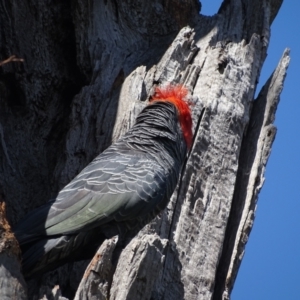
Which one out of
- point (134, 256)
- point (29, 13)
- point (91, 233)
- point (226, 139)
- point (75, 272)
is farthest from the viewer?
point (29, 13)

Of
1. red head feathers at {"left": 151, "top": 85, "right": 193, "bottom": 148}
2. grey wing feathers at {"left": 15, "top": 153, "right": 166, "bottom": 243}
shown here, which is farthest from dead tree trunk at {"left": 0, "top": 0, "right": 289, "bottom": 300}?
grey wing feathers at {"left": 15, "top": 153, "right": 166, "bottom": 243}

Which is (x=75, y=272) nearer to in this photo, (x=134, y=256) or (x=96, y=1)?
(x=134, y=256)

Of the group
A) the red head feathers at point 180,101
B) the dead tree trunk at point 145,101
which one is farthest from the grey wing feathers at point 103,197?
the red head feathers at point 180,101

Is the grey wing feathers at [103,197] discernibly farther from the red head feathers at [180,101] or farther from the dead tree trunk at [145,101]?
the red head feathers at [180,101]

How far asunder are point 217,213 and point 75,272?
1.06m

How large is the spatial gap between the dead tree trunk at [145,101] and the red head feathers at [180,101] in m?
0.15

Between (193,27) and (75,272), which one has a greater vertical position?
(193,27)

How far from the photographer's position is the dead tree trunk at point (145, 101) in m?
5.64

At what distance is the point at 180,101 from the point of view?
5867 mm

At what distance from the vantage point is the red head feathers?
5773mm

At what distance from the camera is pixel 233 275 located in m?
5.64

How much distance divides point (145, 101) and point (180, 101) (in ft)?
1.07

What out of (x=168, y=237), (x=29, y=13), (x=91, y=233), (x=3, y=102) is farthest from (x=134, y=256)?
(x=29, y=13)

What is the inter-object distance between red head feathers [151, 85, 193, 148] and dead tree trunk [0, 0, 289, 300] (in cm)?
15
